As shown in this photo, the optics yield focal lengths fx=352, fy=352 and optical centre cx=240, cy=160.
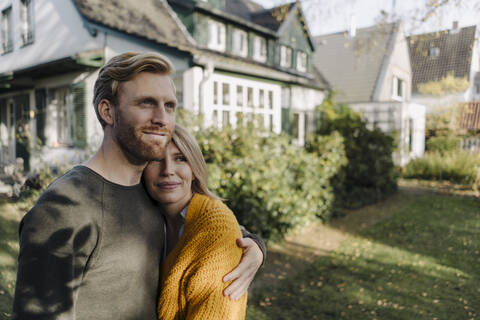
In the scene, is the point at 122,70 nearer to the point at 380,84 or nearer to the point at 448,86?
the point at 380,84

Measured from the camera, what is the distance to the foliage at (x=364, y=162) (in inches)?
426

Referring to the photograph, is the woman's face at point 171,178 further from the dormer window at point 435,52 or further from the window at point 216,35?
the dormer window at point 435,52

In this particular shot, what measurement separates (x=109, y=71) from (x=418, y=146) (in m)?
23.1

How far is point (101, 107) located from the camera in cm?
156

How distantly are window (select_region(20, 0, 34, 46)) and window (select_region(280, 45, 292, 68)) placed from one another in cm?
1437

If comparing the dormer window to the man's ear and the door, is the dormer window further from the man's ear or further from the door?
the man's ear

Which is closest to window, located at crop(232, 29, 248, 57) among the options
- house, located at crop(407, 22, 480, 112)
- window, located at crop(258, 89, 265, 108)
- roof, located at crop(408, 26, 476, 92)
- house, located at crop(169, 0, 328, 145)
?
house, located at crop(169, 0, 328, 145)

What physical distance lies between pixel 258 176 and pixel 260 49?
1019cm

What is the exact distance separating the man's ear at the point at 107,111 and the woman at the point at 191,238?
0.39 metres

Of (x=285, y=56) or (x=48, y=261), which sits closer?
(x=48, y=261)

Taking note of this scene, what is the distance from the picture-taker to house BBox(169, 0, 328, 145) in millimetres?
10547

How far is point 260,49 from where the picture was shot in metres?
15.0

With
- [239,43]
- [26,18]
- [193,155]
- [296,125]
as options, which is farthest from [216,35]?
[193,155]

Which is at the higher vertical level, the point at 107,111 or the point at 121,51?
the point at 121,51
